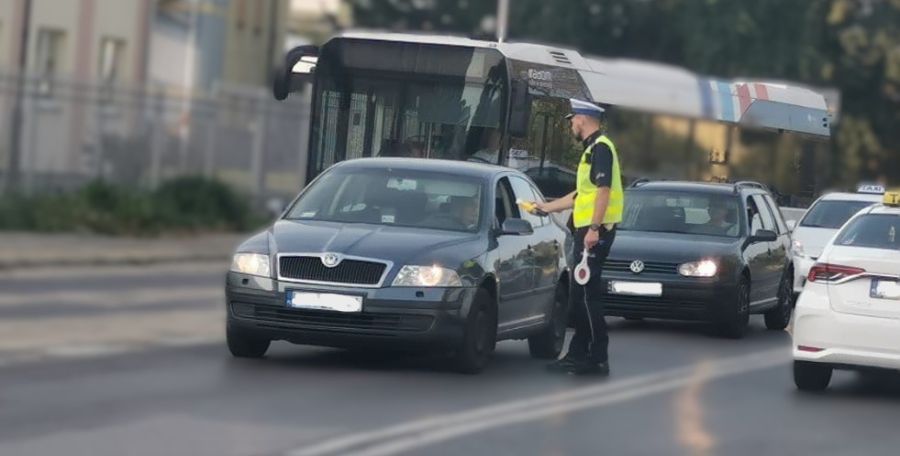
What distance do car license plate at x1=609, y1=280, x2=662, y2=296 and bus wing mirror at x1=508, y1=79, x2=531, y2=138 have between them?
2.34 m

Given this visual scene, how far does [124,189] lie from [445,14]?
49230 mm

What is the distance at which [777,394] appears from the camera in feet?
47.8

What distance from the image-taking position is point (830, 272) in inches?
562

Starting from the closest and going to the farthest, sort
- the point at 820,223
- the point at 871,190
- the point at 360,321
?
the point at 360,321
the point at 820,223
the point at 871,190

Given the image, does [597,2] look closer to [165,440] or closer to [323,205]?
[323,205]

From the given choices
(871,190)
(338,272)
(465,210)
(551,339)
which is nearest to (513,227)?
(465,210)

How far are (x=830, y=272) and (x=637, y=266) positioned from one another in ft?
16.3

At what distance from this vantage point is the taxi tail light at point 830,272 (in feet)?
46.5

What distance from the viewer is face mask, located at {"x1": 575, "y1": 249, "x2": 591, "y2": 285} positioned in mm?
14586

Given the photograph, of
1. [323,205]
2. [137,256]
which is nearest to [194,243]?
[137,256]

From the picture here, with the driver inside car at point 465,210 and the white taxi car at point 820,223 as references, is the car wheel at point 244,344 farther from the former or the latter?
the white taxi car at point 820,223

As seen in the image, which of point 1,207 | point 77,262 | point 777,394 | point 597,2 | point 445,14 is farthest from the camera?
point 445,14

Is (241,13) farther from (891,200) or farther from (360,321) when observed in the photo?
(360,321)

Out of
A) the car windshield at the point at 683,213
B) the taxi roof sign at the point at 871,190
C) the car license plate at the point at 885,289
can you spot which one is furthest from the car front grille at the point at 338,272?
the taxi roof sign at the point at 871,190
